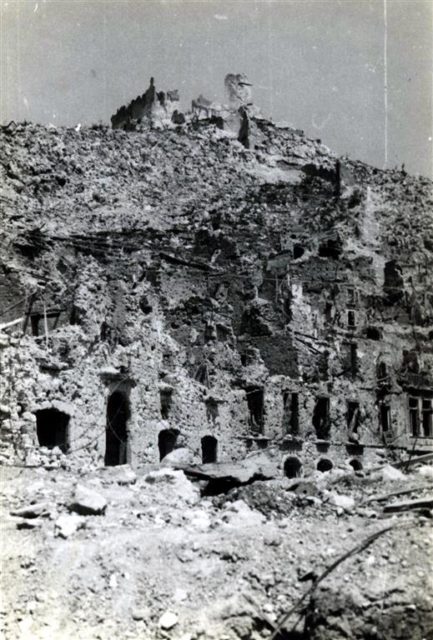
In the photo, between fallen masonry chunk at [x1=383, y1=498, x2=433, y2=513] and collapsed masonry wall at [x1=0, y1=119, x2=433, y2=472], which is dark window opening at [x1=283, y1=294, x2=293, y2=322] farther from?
fallen masonry chunk at [x1=383, y1=498, x2=433, y2=513]

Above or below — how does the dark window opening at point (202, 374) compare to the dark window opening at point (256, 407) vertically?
above

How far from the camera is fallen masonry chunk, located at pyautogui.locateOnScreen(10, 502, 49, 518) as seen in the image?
641 inches

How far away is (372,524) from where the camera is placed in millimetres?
14773

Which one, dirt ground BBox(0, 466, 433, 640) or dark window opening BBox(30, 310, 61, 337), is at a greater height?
dark window opening BBox(30, 310, 61, 337)

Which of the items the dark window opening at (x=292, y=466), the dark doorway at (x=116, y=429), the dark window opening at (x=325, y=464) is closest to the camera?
the dark doorway at (x=116, y=429)

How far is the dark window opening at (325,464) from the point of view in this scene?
1494 inches

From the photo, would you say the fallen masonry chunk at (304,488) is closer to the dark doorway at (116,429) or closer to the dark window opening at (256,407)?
the dark doorway at (116,429)

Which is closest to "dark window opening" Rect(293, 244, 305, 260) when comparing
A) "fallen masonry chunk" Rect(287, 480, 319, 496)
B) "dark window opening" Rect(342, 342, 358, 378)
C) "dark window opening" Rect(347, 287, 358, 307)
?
"dark window opening" Rect(347, 287, 358, 307)

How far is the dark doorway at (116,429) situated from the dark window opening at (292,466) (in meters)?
10.6

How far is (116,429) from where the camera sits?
28.6 m

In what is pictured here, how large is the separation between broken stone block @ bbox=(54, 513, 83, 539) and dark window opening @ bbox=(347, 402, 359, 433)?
2522 centimetres

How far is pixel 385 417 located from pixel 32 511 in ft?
90.8

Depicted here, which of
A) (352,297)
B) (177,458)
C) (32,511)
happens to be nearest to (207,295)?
(352,297)

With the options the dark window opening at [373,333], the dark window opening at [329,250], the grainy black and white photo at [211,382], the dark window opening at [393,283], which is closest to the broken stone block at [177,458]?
the grainy black and white photo at [211,382]
